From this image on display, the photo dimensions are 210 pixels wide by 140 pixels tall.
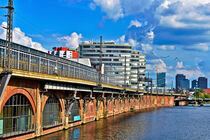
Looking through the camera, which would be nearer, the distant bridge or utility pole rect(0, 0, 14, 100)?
utility pole rect(0, 0, 14, 100)

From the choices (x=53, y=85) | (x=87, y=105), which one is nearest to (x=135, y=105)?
(x=87, y=105)

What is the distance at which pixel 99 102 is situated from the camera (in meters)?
88.2

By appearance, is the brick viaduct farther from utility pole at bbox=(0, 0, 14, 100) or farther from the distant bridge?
utility pole at bbox=(0, 0, 14, 100)

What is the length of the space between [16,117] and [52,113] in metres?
13.4

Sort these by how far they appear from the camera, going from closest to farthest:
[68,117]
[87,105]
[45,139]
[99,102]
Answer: [45,139] → [68,117] → [87,105] → [99,102]

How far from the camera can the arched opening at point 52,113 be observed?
53.3 m

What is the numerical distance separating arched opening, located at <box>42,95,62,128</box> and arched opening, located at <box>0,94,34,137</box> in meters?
5.66

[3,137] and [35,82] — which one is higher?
[35,82]

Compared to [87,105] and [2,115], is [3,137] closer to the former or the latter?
[2,115]

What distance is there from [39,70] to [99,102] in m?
40.7

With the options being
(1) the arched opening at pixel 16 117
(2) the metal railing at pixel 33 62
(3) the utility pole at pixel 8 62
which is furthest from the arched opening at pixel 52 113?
(3) the utility pole at pixel 8 62

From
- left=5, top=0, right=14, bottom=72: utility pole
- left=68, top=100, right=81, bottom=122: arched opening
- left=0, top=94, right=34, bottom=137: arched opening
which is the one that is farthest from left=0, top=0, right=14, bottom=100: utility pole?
left=68, top=100, right=81, bottom=122: arched opening

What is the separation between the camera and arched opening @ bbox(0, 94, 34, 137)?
40.3 metres

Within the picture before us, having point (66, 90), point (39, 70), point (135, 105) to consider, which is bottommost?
point (135, 105)
